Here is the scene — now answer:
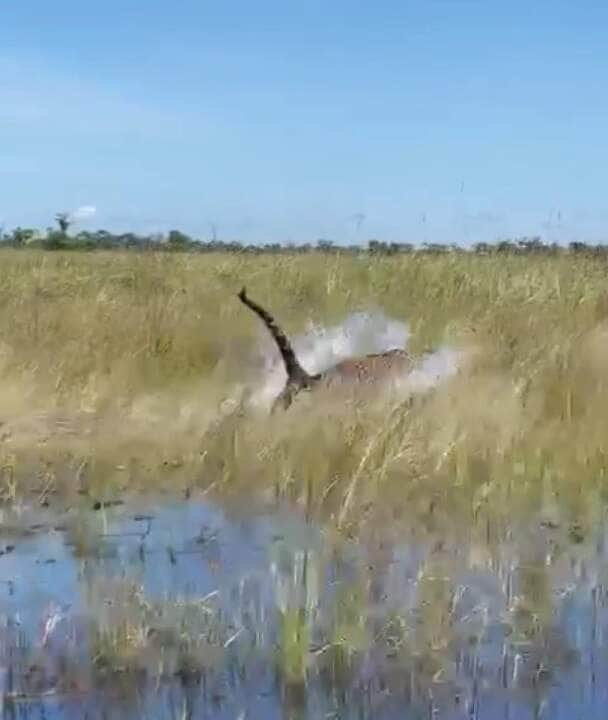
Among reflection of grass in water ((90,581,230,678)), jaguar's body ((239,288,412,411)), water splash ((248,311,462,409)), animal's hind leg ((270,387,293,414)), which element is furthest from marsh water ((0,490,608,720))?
water splash ((248,311,462,409))

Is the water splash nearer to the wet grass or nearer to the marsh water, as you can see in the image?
the wet grass

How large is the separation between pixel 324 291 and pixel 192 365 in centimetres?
323

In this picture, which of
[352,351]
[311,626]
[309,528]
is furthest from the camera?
[352,351]

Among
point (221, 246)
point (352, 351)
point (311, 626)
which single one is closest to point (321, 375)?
point (352, 351)

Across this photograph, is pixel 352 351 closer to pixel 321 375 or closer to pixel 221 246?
pixel 321 375

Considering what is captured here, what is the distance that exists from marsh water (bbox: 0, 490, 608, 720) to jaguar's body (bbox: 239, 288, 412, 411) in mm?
2436

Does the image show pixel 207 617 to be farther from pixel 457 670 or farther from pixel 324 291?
pixel 324 291

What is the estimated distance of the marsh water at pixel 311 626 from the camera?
150 inches

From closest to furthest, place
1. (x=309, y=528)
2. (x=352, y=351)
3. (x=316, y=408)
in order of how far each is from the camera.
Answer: (x=309, y=528) → (x=316, y=408) → (x=352, y=351)

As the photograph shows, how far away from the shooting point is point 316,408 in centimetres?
719

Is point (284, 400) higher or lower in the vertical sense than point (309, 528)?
higher

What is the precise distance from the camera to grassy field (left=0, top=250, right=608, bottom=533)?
6.01 meters

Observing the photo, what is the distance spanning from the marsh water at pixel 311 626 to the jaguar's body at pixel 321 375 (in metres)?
2.44

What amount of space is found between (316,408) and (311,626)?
3092 mm
